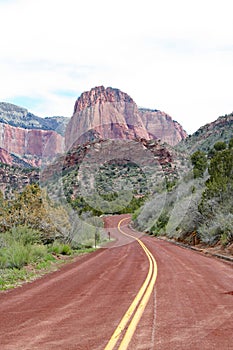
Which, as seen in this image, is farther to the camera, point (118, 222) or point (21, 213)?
point (118, 222)

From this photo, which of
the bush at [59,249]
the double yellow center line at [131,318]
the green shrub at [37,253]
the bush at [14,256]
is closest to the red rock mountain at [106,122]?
the bush at [59,249]

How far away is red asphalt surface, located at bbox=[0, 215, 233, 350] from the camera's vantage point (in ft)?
18.5

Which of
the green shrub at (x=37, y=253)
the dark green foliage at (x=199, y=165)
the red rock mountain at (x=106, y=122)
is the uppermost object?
the red rock mountain at (x=106, y=122)

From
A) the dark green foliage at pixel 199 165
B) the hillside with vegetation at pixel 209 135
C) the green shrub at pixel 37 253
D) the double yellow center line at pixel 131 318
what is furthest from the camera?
the hillside with vegetation at pixel 209 135

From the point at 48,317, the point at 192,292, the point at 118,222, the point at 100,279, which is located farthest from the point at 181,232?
the point at 118,222

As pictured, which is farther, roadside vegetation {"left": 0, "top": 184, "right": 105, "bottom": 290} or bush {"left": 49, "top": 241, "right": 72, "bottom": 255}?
bush {"left": 49, "top": 241, "right": 72, "bottom": 255}

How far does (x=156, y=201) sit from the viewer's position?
57531 mm

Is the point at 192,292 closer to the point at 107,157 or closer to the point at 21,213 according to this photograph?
the point at 21,213

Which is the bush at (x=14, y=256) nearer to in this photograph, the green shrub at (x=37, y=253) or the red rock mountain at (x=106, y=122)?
the green shrub at (x=37, y=253)

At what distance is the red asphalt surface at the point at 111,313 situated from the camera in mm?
5648

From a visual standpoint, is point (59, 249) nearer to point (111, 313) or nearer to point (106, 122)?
point (111, 313)

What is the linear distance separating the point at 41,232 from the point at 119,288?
1364cm

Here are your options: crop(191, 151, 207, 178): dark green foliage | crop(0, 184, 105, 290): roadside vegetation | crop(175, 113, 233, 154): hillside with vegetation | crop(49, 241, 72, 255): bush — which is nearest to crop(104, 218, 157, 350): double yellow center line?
crop(0, 184, 105, 290): roadside vegetation

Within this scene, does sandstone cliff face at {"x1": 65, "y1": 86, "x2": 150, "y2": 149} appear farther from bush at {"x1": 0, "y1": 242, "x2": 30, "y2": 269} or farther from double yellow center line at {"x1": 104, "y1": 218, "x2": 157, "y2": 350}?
double yellow center line at {"x1": 104, "y1": 218, "x2": 157, "y2": 350}
